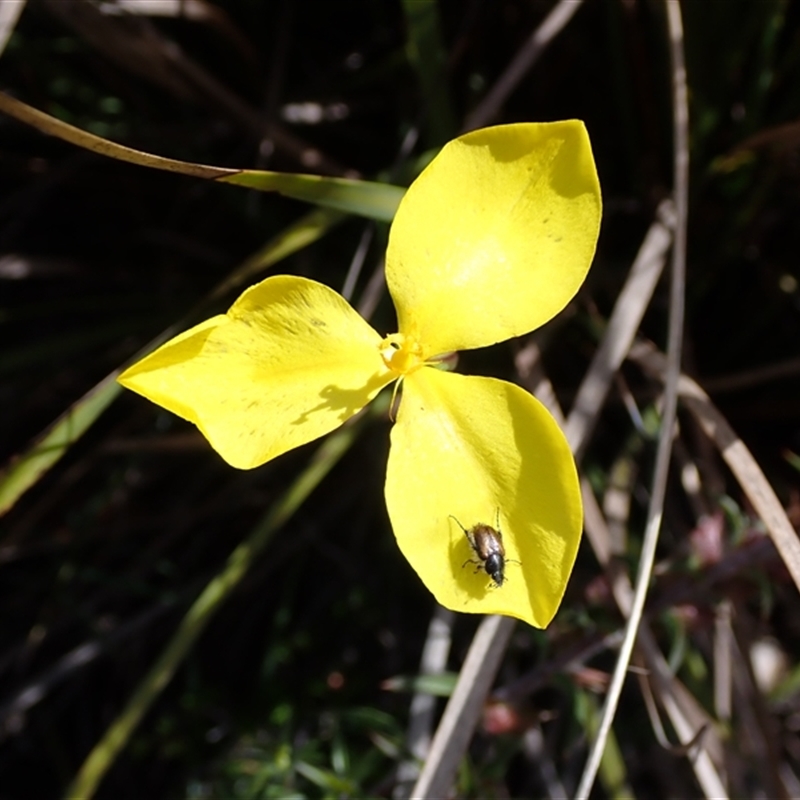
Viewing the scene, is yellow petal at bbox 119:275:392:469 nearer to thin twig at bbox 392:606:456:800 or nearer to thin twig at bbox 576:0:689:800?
thin twig at bbox 576:0:689:800

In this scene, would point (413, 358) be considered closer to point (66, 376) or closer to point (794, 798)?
point (66, 376)

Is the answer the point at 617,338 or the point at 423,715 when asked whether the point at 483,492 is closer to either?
the point at 617,338

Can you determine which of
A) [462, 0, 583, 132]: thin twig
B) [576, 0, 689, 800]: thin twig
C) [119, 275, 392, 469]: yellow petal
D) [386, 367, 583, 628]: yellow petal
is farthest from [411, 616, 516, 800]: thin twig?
[462, 0, 583, 132]: thin twig

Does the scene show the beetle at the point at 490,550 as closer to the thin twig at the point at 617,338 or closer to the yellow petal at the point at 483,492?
the yellow petal at the point at 483,492

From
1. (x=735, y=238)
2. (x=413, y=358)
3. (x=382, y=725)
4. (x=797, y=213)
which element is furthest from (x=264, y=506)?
(x=797, y=213)

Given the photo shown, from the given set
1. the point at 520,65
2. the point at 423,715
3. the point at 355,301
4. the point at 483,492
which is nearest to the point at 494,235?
the point at 483,492
